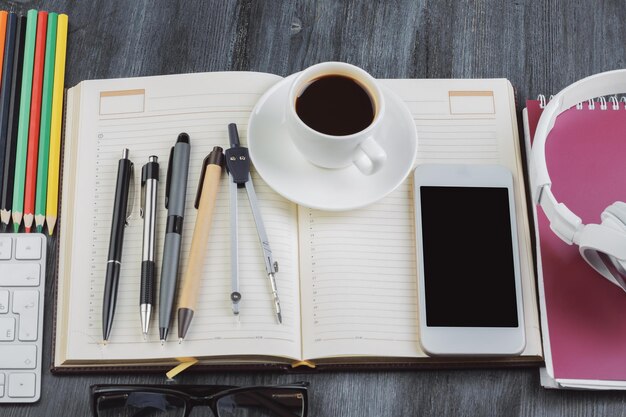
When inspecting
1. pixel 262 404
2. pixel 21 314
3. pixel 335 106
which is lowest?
pixel 262 404

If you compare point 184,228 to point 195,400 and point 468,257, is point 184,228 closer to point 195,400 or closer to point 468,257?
point 195,400

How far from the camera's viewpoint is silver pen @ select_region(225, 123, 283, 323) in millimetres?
738

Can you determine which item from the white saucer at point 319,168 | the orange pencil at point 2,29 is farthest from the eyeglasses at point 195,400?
the orange pencil at point 2,29

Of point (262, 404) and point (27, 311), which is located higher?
point (27, 311)

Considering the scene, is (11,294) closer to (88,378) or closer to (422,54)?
(88,378)

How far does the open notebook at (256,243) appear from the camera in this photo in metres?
0.73

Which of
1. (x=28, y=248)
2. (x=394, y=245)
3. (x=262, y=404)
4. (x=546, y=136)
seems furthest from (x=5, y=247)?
(x=546, y=136)

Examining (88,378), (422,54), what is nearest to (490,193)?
(422,54)

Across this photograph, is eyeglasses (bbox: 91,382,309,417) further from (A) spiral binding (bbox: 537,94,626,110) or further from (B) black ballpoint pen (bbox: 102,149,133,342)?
(A) spiral binding (bbox: 537,94,626,110)

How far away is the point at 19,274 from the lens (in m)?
0.77

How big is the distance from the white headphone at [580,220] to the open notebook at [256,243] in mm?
73

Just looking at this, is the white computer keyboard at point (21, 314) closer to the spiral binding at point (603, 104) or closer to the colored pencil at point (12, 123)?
the colored pencil at point (12, 123)

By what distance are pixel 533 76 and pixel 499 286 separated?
31 cm

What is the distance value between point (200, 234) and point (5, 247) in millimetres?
242
